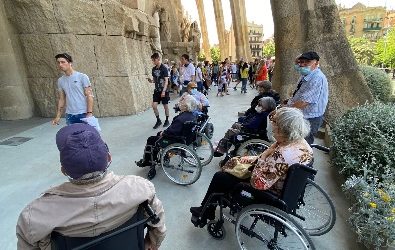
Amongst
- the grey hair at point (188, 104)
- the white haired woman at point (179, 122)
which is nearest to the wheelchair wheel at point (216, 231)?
the white haired woman at point (179, 122)

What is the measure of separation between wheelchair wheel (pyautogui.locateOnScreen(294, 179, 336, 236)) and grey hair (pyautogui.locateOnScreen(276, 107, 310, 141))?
19.9 inches

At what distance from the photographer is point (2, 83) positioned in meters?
6.05

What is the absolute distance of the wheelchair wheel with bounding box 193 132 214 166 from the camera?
3.42m

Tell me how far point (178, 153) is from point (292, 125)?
1.62 m

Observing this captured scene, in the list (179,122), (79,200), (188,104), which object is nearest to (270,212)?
(79,200)

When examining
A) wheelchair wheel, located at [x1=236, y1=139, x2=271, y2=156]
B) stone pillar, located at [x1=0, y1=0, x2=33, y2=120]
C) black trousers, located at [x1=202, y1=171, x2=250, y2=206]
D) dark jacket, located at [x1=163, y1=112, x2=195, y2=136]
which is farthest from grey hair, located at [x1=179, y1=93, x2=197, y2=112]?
stone pillar, located at [x1=0, y1=0, x2=33, y2=120]

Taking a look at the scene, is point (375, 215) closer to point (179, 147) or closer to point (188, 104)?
point (179, 147)

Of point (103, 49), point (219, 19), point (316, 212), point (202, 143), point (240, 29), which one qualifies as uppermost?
point (219, 19)

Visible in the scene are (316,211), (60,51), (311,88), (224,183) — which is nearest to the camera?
(224,183)

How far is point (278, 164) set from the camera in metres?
1.78

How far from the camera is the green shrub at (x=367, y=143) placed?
244 centimetres

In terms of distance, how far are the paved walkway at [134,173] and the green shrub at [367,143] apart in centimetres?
42

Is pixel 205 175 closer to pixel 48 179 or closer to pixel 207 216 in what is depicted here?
A: pixel 207 216

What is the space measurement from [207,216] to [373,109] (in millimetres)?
2371
